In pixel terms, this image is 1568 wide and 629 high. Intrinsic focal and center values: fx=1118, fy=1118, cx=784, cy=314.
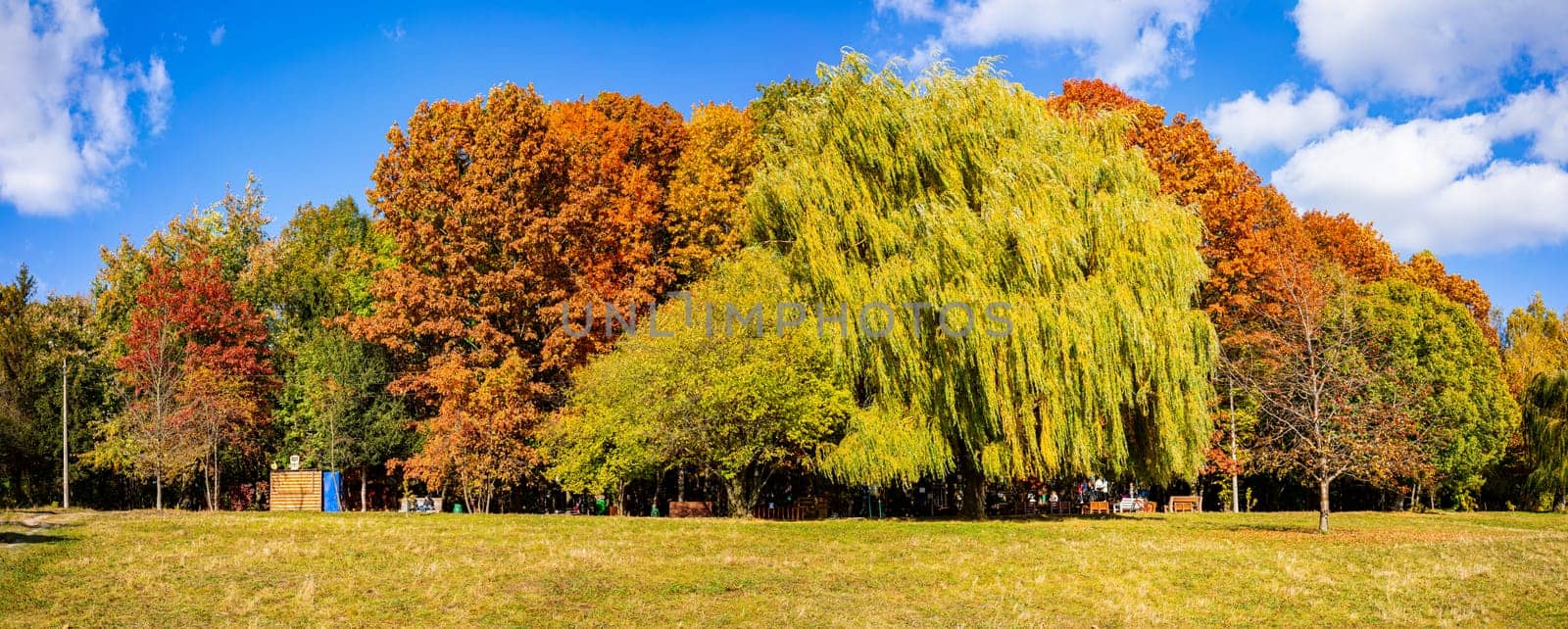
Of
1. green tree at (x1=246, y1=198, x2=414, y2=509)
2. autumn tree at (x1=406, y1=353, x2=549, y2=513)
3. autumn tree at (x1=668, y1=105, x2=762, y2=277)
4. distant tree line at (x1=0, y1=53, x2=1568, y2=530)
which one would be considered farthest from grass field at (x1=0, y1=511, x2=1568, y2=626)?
autumn tree at (x1=668, y1=105, x2=762, y2=277)

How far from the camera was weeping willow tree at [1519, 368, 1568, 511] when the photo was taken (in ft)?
130

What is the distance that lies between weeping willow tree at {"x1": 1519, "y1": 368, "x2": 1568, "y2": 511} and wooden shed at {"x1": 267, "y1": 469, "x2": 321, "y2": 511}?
43.1m

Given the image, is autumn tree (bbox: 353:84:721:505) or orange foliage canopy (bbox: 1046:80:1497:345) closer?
autumn tree (bbox: 353:84:721:505)

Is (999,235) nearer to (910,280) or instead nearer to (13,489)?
(910,280)

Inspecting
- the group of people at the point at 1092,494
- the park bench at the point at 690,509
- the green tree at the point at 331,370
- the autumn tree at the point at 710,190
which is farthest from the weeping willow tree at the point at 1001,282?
the green tree at the point at 331,370

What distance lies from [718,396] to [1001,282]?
797 cm

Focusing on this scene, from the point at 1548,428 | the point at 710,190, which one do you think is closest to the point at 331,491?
the point at 710,190

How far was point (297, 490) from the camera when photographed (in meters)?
38.0

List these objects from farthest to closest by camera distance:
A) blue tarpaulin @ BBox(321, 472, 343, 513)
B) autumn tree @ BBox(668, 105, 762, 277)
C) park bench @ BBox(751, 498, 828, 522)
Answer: autumn tree @ BBox(668, 105, 762, 277) → blue tarpaulin @ BBox(321, 472, 343, 513) → park bench @ BBox(751, 498, 828, 522)

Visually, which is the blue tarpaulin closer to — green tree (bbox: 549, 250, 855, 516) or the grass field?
green tree (bbox: 549, 250, 855, 516)

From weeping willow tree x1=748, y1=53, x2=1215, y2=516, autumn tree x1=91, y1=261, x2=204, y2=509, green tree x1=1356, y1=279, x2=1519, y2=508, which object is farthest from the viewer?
green tree x1=1356, y1=279, x2=1519, y2=508

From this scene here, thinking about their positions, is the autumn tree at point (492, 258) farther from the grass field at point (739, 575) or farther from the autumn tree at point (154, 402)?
the grass field at point (739, 575)

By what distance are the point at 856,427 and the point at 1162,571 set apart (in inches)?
365

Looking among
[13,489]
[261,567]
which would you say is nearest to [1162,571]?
[261,567]
